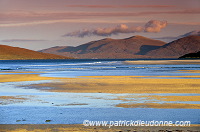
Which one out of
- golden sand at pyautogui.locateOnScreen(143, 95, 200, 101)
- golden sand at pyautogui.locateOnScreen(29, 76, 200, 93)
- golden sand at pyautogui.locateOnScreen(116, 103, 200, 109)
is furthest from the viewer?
golden sand at pyautogui.locateOnScreen(29, 76, 200, 93)

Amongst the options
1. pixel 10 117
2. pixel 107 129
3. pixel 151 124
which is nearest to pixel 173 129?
pixel 151 124

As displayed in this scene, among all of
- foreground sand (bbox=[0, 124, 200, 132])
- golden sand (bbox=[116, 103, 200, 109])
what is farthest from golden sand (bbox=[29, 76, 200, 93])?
foreground sand (bbox=[0, 124, 200, 132])

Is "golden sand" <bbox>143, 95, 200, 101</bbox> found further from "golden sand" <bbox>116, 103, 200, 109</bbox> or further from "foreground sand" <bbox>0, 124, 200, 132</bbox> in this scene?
"foreground sand" <bbox>0, 124, 200, 132</bbox>

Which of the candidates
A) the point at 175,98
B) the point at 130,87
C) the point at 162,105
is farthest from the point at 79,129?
the point at 130,87

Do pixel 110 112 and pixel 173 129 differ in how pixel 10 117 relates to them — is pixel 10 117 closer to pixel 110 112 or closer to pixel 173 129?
pixel 110 112

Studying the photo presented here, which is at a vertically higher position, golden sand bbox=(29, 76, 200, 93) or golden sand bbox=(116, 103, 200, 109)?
golden sand bbox=(29, 76, 200, 93)

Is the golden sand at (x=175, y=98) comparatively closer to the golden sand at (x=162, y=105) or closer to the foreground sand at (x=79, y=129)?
the golden sand at (x=162, y=105)

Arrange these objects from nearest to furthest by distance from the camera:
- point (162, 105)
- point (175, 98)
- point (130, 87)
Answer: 1. point (162, 105)
2. point (175, 98)
3. point (130, 87)

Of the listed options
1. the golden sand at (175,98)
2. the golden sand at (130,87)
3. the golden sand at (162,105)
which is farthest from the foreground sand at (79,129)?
the golden sand at (130,87)

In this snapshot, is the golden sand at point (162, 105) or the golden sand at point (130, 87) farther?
the golden sand at point (130, 87)

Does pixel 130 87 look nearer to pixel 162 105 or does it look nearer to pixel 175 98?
pixel 175 98

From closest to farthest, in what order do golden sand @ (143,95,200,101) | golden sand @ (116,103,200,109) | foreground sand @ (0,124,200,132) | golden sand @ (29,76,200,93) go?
foreground sand @ (0,124,200,132) → golden sand @ (116,103,200,109) → golden sand @ (143,95,200,101) → golden sand @ (29,76,200,93)

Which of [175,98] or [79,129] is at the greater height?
[175,98]

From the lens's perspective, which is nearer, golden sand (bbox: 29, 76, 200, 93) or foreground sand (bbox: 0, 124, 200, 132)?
foreground sand (bbox: 0, 124, 200, 132)
